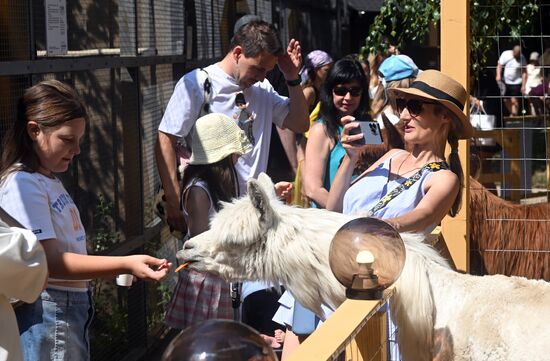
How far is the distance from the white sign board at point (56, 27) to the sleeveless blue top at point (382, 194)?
1639 mm

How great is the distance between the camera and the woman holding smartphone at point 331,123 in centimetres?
564

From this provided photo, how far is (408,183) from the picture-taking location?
459cm

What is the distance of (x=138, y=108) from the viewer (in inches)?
266

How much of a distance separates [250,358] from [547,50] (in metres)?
14.2

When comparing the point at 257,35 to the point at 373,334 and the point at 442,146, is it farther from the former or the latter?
the point at 373,334

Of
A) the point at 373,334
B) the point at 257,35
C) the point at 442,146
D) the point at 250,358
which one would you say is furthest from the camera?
the point at 257,35

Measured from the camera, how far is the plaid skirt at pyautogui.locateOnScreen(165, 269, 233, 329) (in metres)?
5.18

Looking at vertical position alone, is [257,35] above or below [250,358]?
above

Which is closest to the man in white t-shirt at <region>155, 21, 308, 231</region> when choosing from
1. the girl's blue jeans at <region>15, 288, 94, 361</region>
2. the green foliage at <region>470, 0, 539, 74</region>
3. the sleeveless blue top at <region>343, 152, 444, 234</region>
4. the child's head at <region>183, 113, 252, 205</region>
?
the child's head at <region>183, 113, 252, 205</region>

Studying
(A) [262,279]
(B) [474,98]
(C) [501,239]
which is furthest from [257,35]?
(B) [474,98]

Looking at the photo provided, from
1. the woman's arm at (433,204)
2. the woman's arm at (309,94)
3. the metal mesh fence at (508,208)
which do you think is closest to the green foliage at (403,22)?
the metal mesh fence at (508,208)

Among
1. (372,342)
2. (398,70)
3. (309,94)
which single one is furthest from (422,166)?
(309,94)

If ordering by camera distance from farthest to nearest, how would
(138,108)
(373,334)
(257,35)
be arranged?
(138,108) → (257,35) → (373,334)

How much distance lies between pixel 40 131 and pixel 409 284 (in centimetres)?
147
